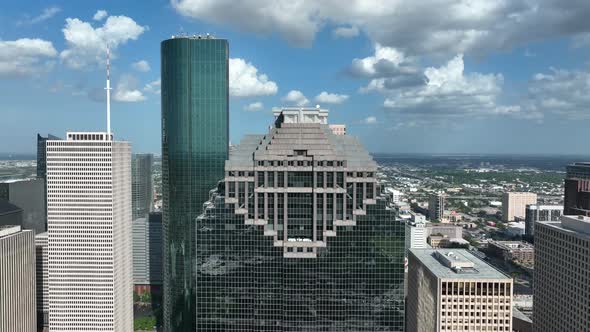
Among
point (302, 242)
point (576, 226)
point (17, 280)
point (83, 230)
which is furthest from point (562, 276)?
point (17, 280)

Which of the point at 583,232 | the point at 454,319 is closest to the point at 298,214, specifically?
the point at 454,319

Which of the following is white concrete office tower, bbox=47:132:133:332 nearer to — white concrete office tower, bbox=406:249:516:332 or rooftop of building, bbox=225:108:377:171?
rooftop of building, bbox=225:108:377:171

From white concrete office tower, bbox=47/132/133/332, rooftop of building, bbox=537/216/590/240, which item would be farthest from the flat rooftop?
rooftop of building, bbox=537/216/590/240

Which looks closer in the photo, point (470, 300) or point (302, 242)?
point (302, 242)

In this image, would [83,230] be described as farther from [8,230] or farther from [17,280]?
[17,280]

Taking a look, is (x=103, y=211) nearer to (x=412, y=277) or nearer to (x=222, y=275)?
(x=222, y=275)

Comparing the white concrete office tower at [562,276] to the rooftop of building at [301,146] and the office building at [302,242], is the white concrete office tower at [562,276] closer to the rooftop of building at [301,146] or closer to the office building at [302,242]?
the office building at [302,242]
